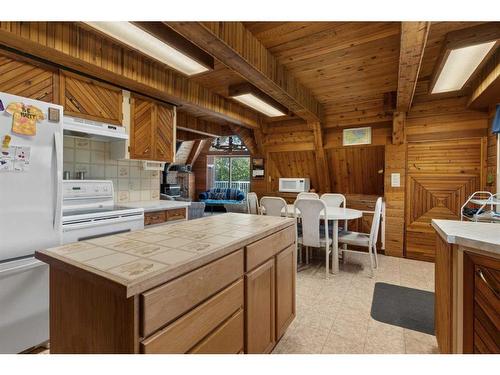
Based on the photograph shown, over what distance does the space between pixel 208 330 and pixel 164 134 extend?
9.47ft

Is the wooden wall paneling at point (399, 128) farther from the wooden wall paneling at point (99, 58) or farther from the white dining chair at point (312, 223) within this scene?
the wooden wall paneling at point (99, 58)

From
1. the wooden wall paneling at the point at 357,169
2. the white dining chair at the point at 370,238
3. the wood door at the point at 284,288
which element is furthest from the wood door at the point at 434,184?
the wood door at the point at 284,288


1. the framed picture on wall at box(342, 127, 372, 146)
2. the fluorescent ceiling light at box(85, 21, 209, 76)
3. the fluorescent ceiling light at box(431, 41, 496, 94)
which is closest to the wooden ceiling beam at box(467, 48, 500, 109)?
the fluorescent ceiling light at box(431, 41, 496, 94)

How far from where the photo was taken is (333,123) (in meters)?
4.61

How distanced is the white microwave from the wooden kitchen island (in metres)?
3.59

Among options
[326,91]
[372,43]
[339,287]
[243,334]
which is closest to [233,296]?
[243,334]

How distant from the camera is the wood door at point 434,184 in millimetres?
3584

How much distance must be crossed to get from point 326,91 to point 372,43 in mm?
1361

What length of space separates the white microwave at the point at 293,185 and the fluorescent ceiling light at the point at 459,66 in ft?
8.29

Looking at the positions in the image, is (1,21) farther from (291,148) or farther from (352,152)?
(352,152)

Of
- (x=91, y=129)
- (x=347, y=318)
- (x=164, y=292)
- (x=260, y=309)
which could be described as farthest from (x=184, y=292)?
(x=91, y=129)

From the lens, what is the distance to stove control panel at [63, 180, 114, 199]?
250 centimetres

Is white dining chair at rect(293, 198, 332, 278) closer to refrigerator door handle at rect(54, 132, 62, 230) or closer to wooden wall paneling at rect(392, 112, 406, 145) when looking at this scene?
wooden wall paneling at rect(392, 112, 406, 145)

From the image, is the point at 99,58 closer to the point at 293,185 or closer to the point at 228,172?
the point at 293,185
